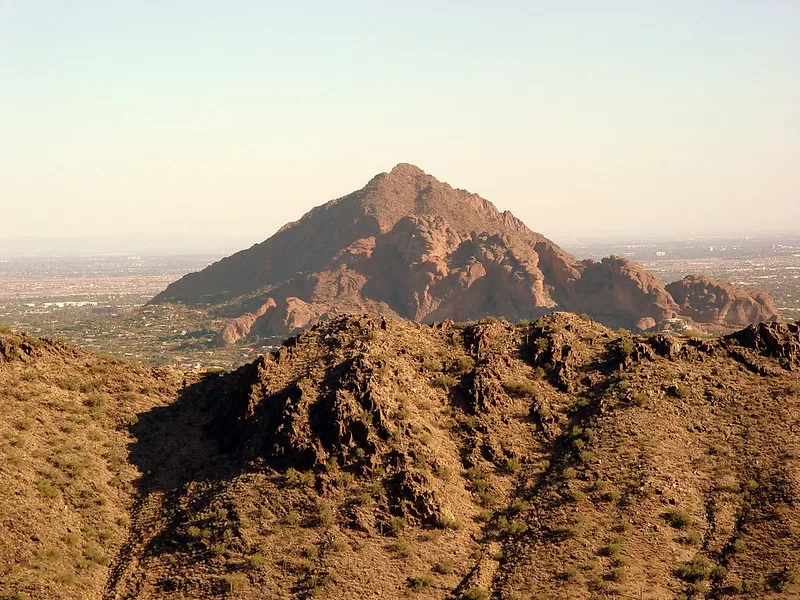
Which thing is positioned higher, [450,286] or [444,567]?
[450,286]

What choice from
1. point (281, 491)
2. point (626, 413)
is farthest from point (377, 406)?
point (626, 413)

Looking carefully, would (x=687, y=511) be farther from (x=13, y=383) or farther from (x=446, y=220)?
(x=446, y=220)

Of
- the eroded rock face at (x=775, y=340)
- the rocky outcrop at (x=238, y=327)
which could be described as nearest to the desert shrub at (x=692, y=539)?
the eroded rock face at (x=775, y=340)

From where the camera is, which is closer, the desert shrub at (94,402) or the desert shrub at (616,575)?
the desert shrub at (616,575)

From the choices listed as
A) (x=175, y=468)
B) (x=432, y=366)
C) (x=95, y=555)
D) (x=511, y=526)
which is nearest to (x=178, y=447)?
(x=175, y=468)

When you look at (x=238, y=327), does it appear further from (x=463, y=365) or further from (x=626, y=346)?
(x=626, y=346)

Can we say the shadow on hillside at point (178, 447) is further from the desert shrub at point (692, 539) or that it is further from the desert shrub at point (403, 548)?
the desert shrub at point (692, 539)
